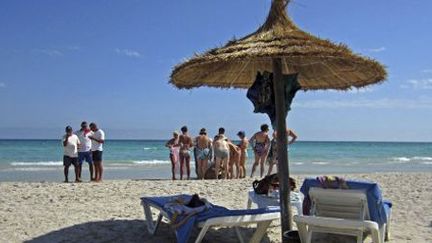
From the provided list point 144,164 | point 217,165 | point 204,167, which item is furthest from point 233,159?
point 144,164

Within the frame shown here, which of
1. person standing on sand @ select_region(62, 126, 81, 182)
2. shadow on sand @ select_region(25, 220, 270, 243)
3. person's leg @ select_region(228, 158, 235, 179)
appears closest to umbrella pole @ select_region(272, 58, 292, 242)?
shadow on sand @ select_region(25, 220, 270, 243)

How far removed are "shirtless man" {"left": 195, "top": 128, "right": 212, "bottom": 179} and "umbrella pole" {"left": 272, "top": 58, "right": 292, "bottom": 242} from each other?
6.39m

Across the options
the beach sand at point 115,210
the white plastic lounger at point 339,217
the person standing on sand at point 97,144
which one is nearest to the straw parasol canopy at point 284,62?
the white plastic lounger at point 339,217

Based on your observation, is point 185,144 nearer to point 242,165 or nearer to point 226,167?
point 226,167

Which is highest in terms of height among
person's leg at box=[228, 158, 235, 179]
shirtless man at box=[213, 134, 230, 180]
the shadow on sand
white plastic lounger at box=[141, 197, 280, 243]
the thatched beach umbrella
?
the thatched beach umbrella

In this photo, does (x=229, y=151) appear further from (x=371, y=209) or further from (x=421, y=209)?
(x=371, y=209)

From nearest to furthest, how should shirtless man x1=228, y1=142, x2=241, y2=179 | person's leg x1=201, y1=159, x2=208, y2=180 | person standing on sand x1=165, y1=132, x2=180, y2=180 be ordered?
person's leg x1=201, y1=159, x2=208, y2=180 < person standing on sand x1=165, y1=132, x2=180, y2=180 < shirtless man x1=228, y1=142, x2=241, y2=179

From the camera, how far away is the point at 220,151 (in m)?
11.0

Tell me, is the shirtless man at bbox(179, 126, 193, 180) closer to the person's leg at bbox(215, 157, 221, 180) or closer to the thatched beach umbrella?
the person's leg at bbox(215, 157, 221, 180)

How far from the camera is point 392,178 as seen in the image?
11562mm

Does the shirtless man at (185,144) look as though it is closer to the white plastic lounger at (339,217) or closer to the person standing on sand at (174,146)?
the person standing on sand at (174,146)

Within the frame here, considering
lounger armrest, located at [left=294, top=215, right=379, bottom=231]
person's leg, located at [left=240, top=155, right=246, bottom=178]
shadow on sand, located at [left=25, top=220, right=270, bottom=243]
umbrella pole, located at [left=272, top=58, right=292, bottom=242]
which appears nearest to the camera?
lounger armrest, located at [left=294, top=215, right=379, bottom=231]

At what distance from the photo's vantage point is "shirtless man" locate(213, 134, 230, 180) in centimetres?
1101

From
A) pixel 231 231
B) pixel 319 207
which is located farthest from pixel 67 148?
pixel 319 207
